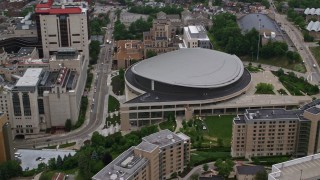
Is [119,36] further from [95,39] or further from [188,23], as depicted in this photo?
[188,23]

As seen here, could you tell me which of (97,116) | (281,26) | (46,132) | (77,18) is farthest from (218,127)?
(281,26)

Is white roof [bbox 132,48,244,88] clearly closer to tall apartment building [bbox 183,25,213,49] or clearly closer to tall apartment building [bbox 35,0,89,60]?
tall apartment building [bbox 183,25,213,49]

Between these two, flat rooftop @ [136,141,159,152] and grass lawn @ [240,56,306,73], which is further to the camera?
grass lawn @ [240,56,306,73]

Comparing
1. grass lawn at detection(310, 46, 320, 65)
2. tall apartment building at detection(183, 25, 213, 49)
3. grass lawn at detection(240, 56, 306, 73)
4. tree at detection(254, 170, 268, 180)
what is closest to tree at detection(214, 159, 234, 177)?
tree at detection(254, 170, 268, 180)

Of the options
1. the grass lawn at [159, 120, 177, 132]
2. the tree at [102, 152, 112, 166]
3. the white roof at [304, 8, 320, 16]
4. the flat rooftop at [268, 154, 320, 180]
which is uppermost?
the white roof at [304, 8, 320, 16]

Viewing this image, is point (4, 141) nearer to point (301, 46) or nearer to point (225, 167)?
point (225, 167)

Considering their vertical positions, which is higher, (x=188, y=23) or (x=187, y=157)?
(x=188, y=23)

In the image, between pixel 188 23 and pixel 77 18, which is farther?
pixel 188 23
